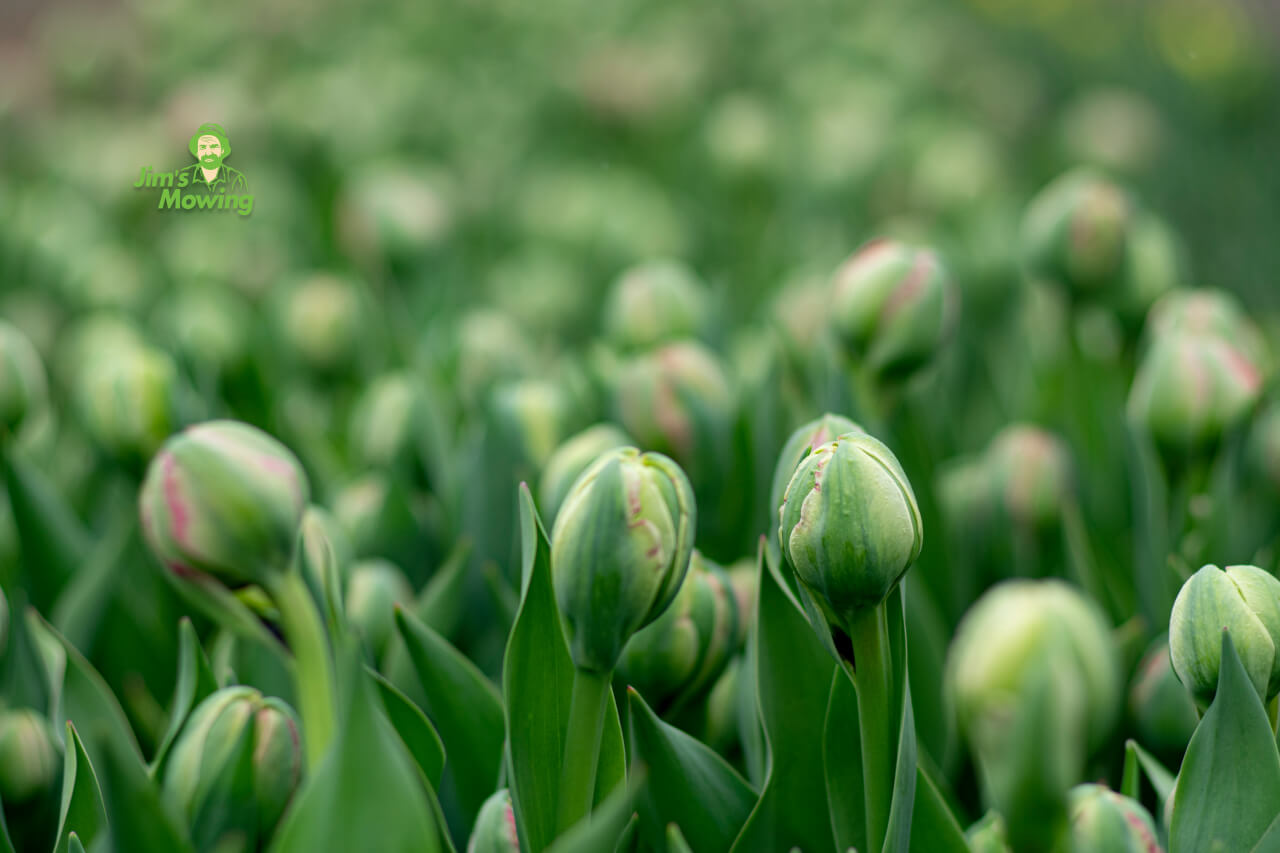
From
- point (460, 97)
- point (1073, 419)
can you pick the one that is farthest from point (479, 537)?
point (460, 97)

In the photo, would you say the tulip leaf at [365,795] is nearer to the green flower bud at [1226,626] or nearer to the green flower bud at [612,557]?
the green flower bud at [612,557]

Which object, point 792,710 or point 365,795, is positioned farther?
point 792,710

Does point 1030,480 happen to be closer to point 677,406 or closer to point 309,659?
point 677,406

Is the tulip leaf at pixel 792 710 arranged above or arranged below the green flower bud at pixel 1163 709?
above

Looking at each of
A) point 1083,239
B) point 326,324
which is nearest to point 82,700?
point 326,324

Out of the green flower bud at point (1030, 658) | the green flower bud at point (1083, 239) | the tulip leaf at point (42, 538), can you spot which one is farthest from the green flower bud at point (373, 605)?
the green flower bud at point (1083, 239)

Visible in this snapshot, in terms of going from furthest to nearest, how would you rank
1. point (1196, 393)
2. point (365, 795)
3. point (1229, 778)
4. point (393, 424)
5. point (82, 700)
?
point (393, 424) < point (1196, 393) < point (82, 700) < point (1229, 778) < point (365, 795)

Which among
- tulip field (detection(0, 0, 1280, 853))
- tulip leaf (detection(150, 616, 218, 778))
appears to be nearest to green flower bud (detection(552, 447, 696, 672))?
tulip field (detection(0, 0, 1280, 853))
